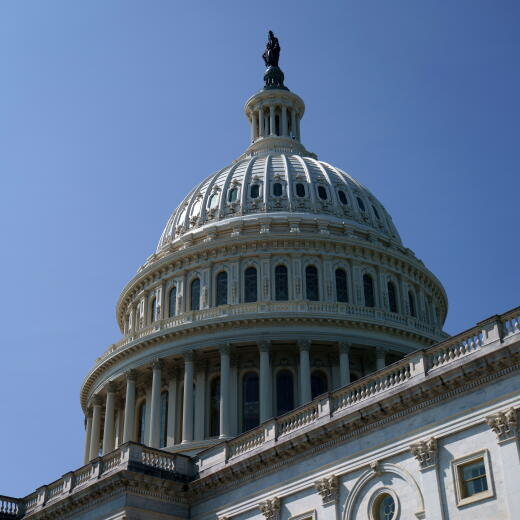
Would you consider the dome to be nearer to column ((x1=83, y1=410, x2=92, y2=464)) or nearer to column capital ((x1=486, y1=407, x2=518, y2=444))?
column ((x1=83, y1=410, x2=92, y2=464))

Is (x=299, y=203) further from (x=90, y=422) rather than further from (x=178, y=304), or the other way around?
(x=90, y=422)

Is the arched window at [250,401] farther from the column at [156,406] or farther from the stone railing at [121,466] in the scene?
the stone railing at [121,466]

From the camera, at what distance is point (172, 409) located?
67.6 m

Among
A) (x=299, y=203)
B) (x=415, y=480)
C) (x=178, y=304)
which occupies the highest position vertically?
(x=299, y=203)

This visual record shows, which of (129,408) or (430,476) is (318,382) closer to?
(129,408)

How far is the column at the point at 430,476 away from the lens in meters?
33.5

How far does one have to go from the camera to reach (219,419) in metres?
65.2

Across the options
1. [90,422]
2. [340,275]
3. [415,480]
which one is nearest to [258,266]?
[340,275]

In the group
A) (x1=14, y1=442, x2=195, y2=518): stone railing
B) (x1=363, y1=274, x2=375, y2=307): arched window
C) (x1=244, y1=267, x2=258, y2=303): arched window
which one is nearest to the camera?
(x1=14, y1=442, x2=195, y2=518): stone railing

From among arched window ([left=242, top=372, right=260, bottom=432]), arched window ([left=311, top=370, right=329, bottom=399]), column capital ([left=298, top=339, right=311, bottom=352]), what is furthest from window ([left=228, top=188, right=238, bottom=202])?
arched window ([left=311, top=370, right=329, bottom=399])

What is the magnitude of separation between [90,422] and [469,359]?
47385 mm

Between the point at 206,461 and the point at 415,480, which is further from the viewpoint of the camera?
the point at 206,461

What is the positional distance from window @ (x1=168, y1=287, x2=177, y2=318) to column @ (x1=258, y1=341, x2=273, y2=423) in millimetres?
9820

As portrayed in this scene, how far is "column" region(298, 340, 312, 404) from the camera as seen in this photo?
64312mm
